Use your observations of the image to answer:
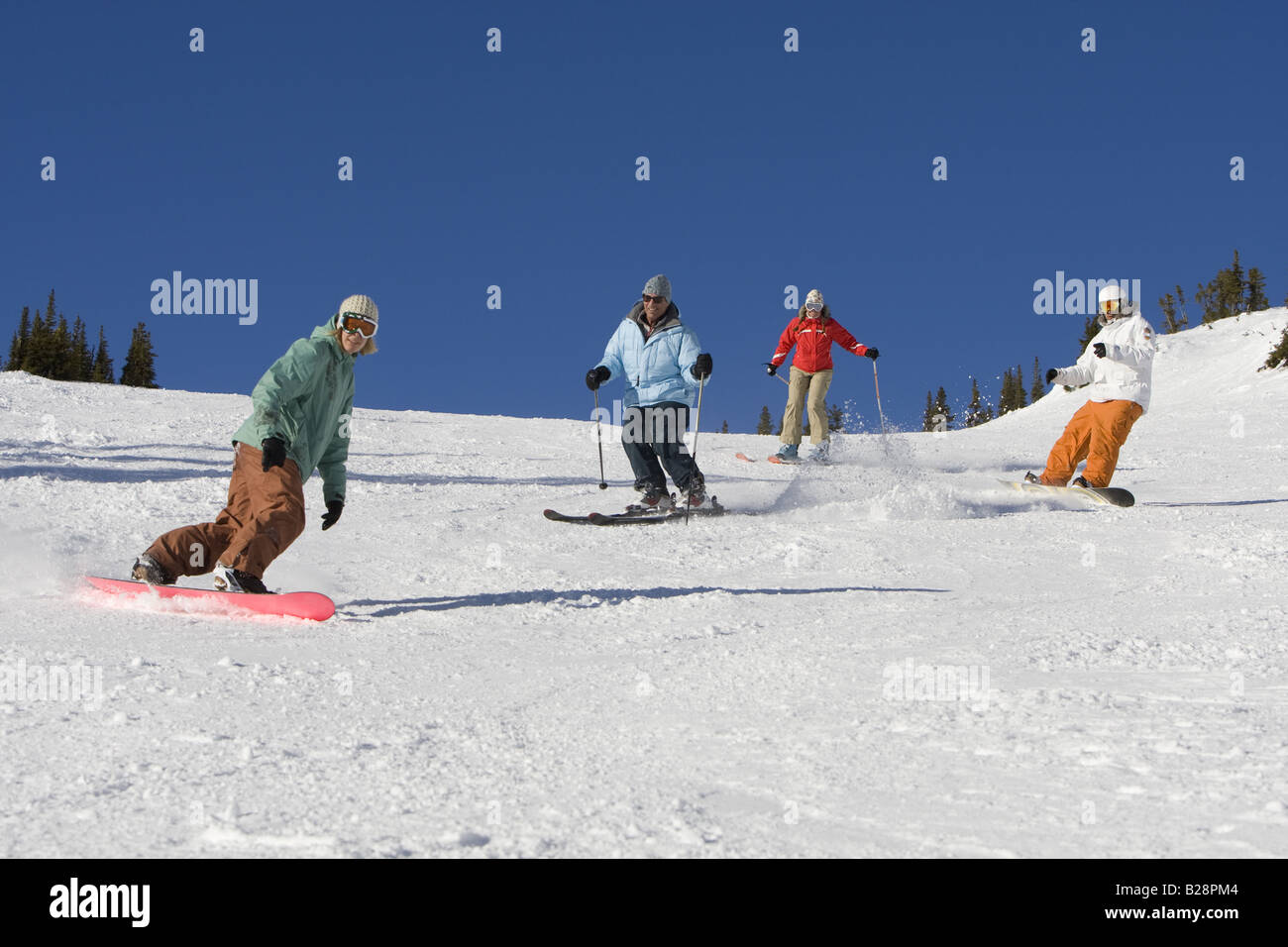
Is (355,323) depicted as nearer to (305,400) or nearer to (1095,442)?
(305,400)

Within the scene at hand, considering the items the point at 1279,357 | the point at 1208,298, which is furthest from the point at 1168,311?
the point at 1279,357

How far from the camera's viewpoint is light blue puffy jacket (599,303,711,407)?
8.40 meters

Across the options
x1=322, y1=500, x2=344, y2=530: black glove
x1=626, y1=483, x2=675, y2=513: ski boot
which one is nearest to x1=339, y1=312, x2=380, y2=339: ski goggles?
x1=322, y1=500, x2=344, y2=530: black glove

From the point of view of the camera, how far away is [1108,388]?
30.2ft

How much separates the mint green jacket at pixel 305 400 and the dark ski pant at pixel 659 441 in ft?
10.9

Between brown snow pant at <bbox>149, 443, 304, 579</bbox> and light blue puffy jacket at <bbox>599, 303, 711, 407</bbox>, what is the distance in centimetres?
375

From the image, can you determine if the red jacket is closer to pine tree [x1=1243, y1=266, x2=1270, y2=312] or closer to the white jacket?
the white jacket

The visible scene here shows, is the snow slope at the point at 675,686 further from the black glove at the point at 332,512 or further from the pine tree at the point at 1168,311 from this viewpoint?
the pine tree at the point at 1168,311

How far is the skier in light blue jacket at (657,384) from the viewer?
8.41 metres

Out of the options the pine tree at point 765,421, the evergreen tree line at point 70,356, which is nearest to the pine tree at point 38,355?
the evergreen tree line at point 70,356

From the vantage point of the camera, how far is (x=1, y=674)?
3.51 m

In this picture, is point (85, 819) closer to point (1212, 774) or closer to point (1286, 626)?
point (1212, 774)

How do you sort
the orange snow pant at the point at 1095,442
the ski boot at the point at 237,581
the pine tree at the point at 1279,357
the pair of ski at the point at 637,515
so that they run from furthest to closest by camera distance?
the pine tree at the point at 1279,357 → the orange snow pant at the point at 1095,442 → the pair of ski at the point at 637,515 → the ski boot at the point at 237,581

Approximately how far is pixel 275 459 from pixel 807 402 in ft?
30.1
